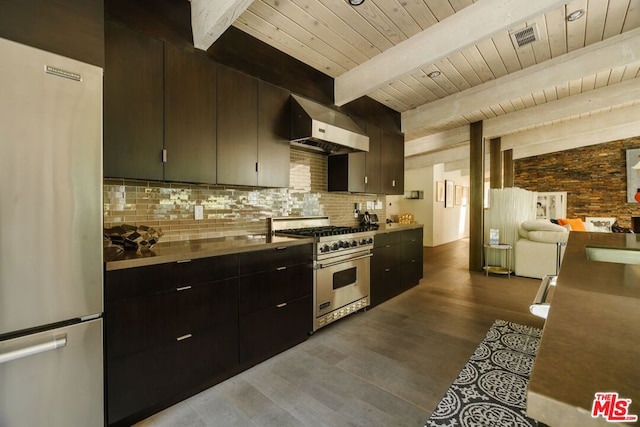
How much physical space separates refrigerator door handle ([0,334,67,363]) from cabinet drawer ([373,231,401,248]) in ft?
9.40

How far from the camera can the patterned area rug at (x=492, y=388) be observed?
170cm

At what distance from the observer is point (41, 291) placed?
131cm

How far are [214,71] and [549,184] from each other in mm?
10508

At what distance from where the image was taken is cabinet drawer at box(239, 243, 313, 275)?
2.17 meters

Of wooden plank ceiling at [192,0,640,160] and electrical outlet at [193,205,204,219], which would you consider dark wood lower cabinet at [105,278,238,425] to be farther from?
wooden plank ceiling at [192,0,640,160]

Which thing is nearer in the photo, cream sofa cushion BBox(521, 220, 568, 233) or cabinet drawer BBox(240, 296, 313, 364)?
cabinet drawer BBox(240, 296, 313, 364)

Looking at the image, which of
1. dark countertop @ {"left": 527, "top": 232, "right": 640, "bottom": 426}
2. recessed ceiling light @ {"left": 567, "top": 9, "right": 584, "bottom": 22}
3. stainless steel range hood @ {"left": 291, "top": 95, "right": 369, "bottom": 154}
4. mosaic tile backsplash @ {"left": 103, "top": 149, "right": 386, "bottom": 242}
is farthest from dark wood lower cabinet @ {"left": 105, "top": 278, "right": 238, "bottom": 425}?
recessed ceiling light @ {"left": 567, "top": 9, "right": 584, "bottom": 22}

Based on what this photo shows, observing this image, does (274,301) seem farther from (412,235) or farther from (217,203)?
(412,235)

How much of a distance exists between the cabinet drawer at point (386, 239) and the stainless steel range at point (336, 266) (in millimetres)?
152

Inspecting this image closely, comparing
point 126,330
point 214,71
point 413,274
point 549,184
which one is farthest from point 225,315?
point 549,184

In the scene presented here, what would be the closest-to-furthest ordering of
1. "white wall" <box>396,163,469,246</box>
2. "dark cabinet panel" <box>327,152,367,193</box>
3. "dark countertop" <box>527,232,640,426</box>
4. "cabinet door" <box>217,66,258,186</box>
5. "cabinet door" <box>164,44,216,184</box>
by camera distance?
1. "dark countertop" <box>527,232,640,426</box>
2. "cabinet door" <box>164,44,216,184</box>
3. "cabinet door" <box>217,66,258,186</box>
4. "dark cabinet panel" <box>327,152,367,193</box>
5. "white wall" <box>396,163,469,246</box>

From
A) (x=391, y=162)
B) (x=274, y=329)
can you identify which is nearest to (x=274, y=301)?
(x=274, y=329)

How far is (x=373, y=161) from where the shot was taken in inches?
160

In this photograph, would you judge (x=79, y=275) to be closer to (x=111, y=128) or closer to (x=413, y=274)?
(x=111, y=128)
